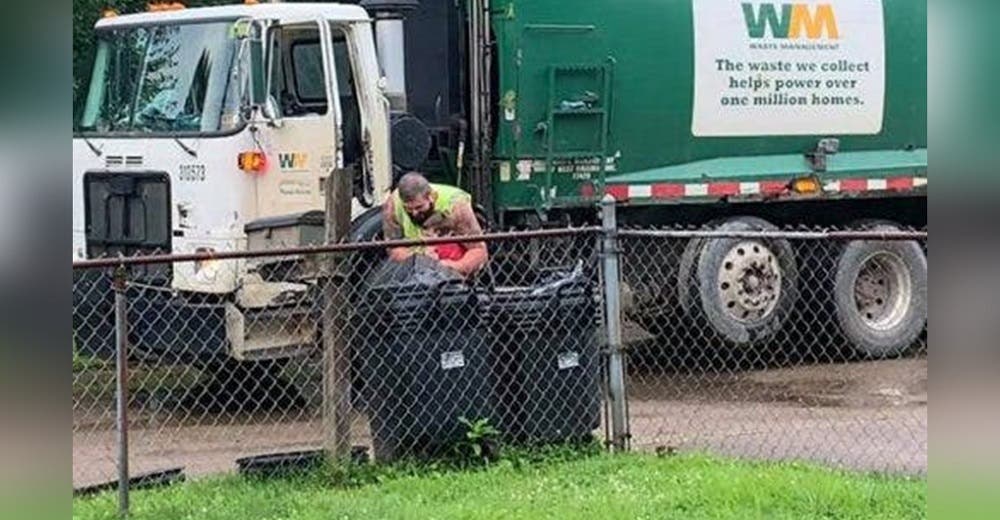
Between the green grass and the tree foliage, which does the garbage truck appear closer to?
the tree foliage

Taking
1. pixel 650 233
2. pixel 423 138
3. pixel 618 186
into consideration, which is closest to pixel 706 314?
pixel 618 186

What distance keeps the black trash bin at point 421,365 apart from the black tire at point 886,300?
18.0 feet

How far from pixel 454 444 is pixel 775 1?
5893mm

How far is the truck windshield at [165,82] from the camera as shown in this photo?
9414mm

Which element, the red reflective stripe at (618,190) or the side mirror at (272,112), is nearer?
the side mirror at (272,112)

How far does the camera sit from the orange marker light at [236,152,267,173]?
933cm

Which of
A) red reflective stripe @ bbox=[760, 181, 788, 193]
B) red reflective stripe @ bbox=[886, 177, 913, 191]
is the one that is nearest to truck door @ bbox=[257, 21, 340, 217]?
red reflective stripe @ bbox=[760, 181, 788, 193]

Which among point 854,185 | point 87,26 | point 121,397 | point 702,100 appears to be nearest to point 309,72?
point 87,26

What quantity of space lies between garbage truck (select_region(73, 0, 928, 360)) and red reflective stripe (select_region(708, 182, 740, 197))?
0.02 m

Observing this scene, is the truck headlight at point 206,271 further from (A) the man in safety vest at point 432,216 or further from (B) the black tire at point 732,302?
(B) the black tire at point 732,302

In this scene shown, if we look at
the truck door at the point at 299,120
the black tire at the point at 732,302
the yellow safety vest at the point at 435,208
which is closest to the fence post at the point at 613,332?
the yellow safety vest at the point at 435,208

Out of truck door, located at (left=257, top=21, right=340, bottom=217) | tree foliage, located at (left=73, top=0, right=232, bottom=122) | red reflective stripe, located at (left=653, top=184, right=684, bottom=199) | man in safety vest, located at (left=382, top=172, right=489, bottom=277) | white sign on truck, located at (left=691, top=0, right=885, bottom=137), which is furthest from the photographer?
white sign on truck, located at (left=691, top=0, right=885, bottom=137)

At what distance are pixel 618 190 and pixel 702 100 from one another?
39.4 inches

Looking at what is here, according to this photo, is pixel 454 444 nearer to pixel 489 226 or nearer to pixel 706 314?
pixel 489 226
